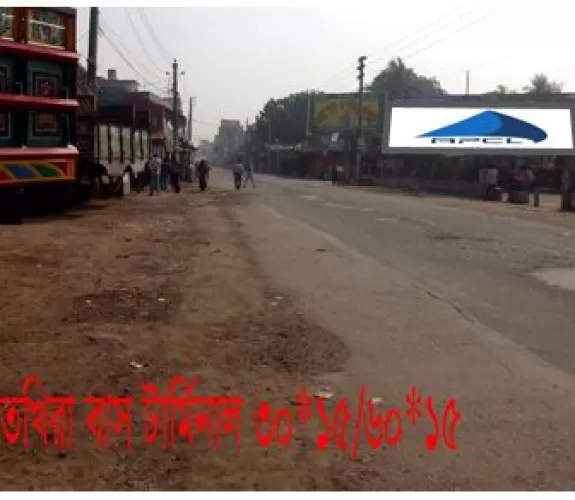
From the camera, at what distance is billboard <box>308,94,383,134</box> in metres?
70.8

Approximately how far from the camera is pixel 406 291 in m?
9.14

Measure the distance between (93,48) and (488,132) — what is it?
24.3m

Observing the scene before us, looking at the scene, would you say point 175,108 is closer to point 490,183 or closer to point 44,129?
point 490,183

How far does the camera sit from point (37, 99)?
46.2 feet

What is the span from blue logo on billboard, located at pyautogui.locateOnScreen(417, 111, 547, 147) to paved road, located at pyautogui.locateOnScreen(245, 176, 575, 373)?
17.4m

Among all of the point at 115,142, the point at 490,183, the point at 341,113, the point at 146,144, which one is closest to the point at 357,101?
the point at 341,113

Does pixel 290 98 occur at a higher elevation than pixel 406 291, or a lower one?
higher

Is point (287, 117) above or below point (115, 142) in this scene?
above

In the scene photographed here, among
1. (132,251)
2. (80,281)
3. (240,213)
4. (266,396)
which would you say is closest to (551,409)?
(266,396)

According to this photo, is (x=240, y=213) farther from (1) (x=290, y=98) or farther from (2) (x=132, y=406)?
(1) (x=290, y=98)

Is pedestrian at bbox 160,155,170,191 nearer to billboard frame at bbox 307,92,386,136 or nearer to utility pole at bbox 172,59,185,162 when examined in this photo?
utility pole at bbox 172,59,185,162

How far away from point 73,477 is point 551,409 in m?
3.09

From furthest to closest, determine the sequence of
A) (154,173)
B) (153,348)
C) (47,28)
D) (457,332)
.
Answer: (154,173), (47,28), (457,332), (153,348)

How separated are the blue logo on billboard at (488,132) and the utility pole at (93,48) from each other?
22323 millimetres
